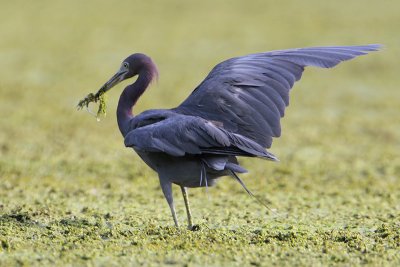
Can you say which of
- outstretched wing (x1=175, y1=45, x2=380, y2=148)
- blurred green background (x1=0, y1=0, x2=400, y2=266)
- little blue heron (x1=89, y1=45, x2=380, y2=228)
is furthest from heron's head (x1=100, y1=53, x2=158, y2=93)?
blurred green background (x1=0, y1=0, x2=400, y2=266)

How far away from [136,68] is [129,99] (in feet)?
1.25

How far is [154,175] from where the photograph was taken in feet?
30.6

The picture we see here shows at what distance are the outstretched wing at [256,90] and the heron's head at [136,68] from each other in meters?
0.45

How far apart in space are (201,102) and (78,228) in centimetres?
132

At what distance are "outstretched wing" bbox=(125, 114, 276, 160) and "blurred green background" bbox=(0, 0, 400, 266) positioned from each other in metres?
0.61

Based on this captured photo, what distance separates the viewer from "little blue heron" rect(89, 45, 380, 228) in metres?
5.75

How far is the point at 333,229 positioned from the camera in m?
6.52

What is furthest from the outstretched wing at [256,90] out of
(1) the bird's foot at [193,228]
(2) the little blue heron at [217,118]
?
(1) the bird's foot at [193,228]

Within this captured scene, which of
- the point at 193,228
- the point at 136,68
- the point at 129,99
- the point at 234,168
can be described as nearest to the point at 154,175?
the point at 136,68

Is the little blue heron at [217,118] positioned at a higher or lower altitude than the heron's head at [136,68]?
lower

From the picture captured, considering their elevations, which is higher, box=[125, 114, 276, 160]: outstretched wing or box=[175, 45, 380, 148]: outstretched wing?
box=[175, 45, 380, 148]: outstretched wing

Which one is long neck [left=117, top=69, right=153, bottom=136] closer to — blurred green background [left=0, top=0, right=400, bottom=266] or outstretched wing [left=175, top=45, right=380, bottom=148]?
outstretched wing [left=175, top=45, right=380, bottom=148]

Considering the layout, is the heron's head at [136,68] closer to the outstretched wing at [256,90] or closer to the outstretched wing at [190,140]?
the outstretched wing at [256,90]

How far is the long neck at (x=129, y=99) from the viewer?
21.2 ft
